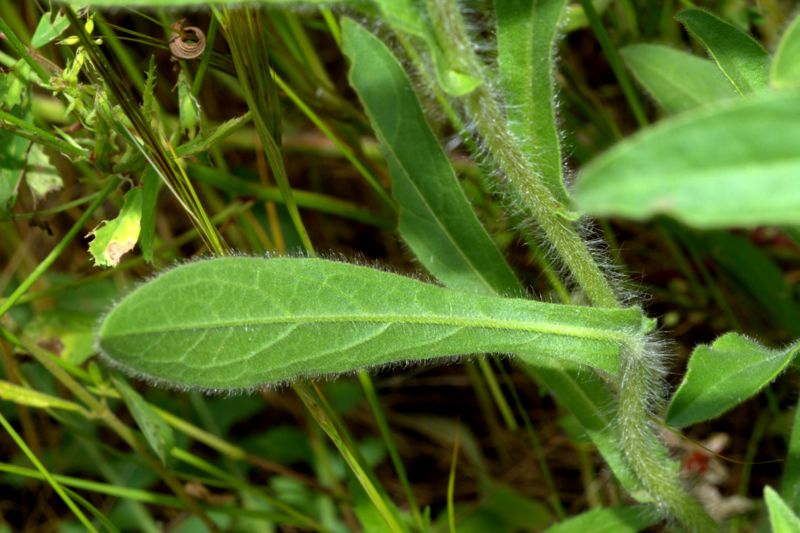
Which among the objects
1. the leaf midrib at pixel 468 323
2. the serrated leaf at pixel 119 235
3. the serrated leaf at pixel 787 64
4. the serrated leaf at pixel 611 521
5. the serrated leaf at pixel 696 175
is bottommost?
the serrated leaf at pixel 611 521

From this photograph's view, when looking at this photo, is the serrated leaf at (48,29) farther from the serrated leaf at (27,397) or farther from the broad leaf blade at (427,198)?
the serrated leaf at (27,397)

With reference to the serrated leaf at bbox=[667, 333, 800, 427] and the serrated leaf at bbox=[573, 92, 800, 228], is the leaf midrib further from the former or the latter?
the serrated leaf at bbox=[573, 92, 800, 228]

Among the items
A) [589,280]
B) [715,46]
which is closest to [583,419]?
[589,280]

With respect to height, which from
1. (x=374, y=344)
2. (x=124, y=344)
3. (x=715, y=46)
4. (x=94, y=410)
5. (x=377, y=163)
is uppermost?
(x=715, y=46)

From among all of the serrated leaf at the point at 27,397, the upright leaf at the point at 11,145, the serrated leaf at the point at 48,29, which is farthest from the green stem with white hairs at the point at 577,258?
the serrated leaf at the point at 27,397

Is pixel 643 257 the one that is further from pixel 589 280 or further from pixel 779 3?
pixel 589 280

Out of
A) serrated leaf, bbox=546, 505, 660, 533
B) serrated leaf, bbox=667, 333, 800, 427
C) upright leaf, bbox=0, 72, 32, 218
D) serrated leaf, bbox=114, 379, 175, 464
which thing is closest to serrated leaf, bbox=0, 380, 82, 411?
serrated leaf, bbox=114, 379, 175, 464
